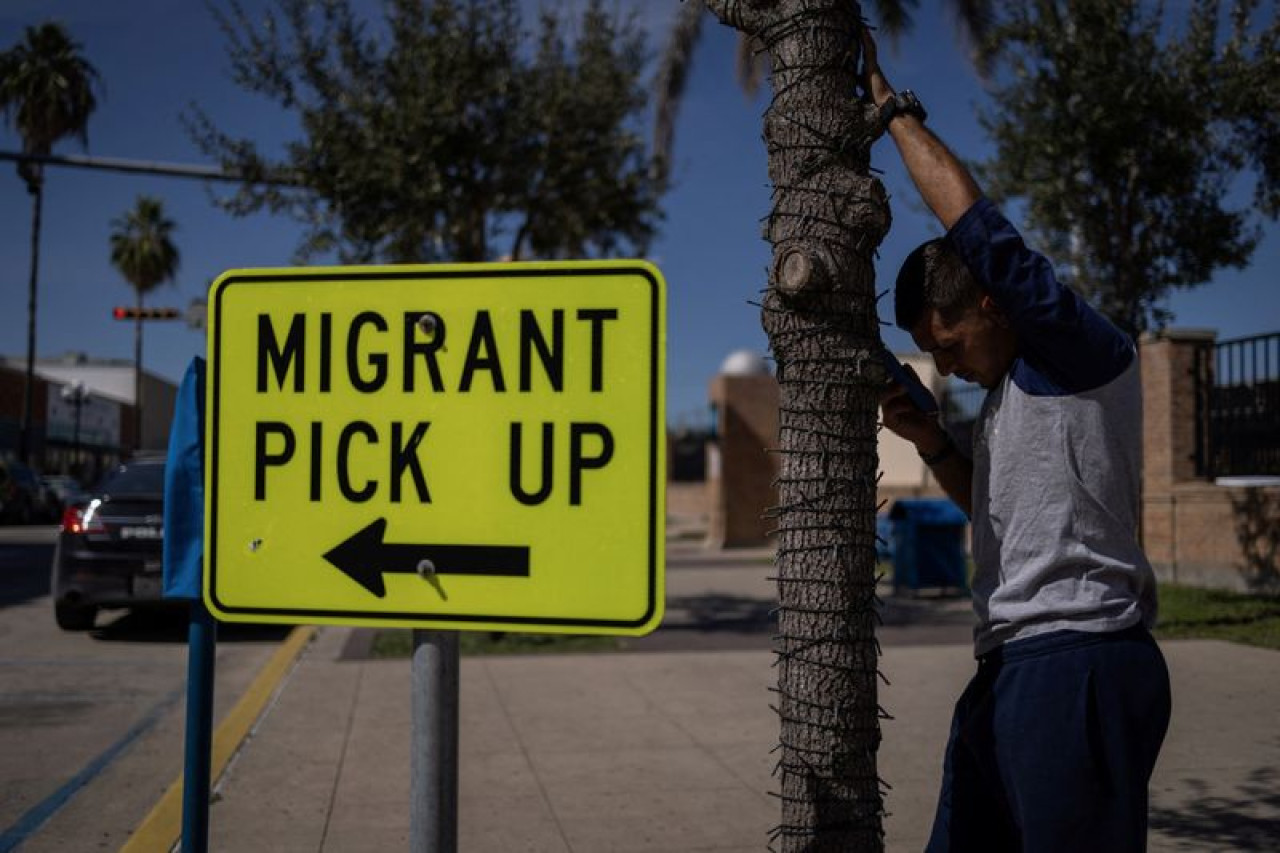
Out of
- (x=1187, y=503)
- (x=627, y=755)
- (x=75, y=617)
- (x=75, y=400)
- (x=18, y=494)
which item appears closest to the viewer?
(x=627, y=755)

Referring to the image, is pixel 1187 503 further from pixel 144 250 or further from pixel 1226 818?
pixel 144 250

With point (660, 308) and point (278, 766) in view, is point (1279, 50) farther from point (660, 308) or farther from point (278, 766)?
point (660, 308)

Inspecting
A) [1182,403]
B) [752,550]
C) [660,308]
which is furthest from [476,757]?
[752,550]

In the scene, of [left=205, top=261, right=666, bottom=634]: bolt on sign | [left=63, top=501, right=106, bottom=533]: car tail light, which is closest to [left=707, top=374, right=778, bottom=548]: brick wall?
[left=63, top=501, right=106, bottom=533]: car tail light

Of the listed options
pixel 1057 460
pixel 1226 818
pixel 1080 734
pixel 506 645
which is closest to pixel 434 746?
pixel 1080 734

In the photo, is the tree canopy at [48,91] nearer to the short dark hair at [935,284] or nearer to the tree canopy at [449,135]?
the tree canopy at [449,135]

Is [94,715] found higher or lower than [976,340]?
lower

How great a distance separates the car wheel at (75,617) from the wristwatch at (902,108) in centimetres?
1112

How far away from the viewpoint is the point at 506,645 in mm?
11125

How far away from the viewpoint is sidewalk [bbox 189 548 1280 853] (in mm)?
5320

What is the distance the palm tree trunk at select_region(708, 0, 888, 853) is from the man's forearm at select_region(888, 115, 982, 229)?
128mm

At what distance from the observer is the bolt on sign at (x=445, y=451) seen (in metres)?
2.14

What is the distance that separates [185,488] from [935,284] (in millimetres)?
2194

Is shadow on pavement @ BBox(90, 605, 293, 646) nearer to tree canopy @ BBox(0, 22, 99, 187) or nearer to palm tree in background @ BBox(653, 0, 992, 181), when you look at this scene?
palm tree in background @ BBox(653, 0, 992, 181)
